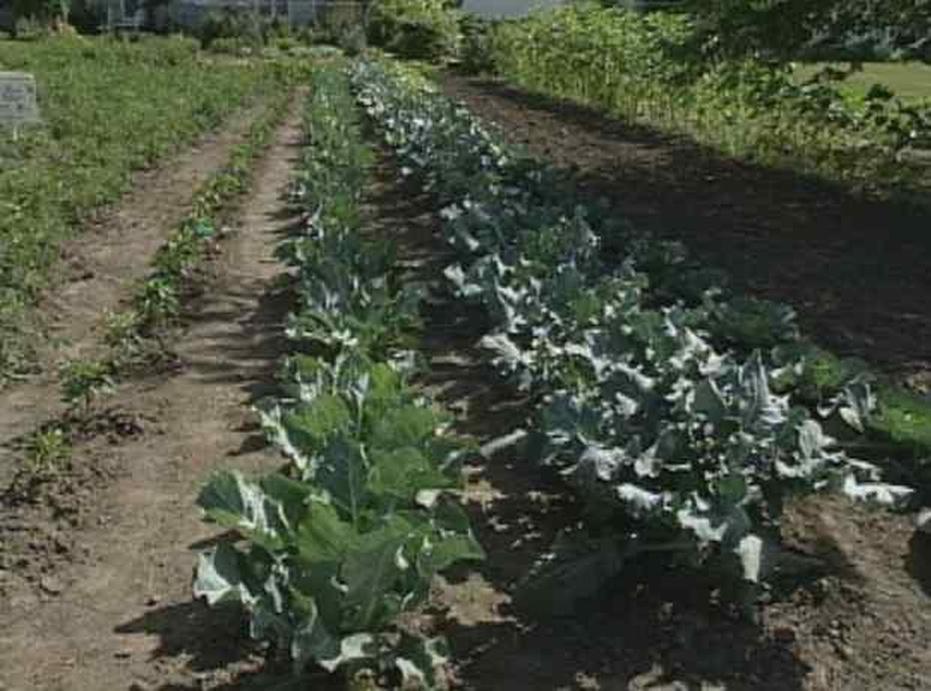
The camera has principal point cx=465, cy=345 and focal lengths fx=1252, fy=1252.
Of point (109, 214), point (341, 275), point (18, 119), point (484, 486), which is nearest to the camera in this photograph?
point (484, 486)

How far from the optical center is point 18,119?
14.3 m

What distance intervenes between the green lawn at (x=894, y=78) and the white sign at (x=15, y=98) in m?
14.5

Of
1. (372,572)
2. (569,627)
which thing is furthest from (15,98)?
(372,572)

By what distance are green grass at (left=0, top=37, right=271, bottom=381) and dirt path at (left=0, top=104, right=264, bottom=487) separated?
16 cm

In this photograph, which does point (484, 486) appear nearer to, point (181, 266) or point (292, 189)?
point (181, 266)

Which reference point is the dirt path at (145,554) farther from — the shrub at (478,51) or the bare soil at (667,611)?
the shrub at (478,51)

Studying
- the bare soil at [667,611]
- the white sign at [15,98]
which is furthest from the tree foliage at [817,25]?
the bare soil at [667,611]

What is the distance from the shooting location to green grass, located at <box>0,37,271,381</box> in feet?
28.1

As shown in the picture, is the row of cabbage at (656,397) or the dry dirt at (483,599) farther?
the row of cabbage at (656,397)

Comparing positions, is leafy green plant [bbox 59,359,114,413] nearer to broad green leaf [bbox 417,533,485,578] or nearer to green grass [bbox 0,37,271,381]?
green grass [bbox 0,37,271,381]

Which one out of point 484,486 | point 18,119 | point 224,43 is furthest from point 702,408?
point 224,43

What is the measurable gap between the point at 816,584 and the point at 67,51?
27.8 metres

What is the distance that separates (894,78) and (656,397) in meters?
28.0

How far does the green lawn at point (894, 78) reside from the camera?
24.7 metres
